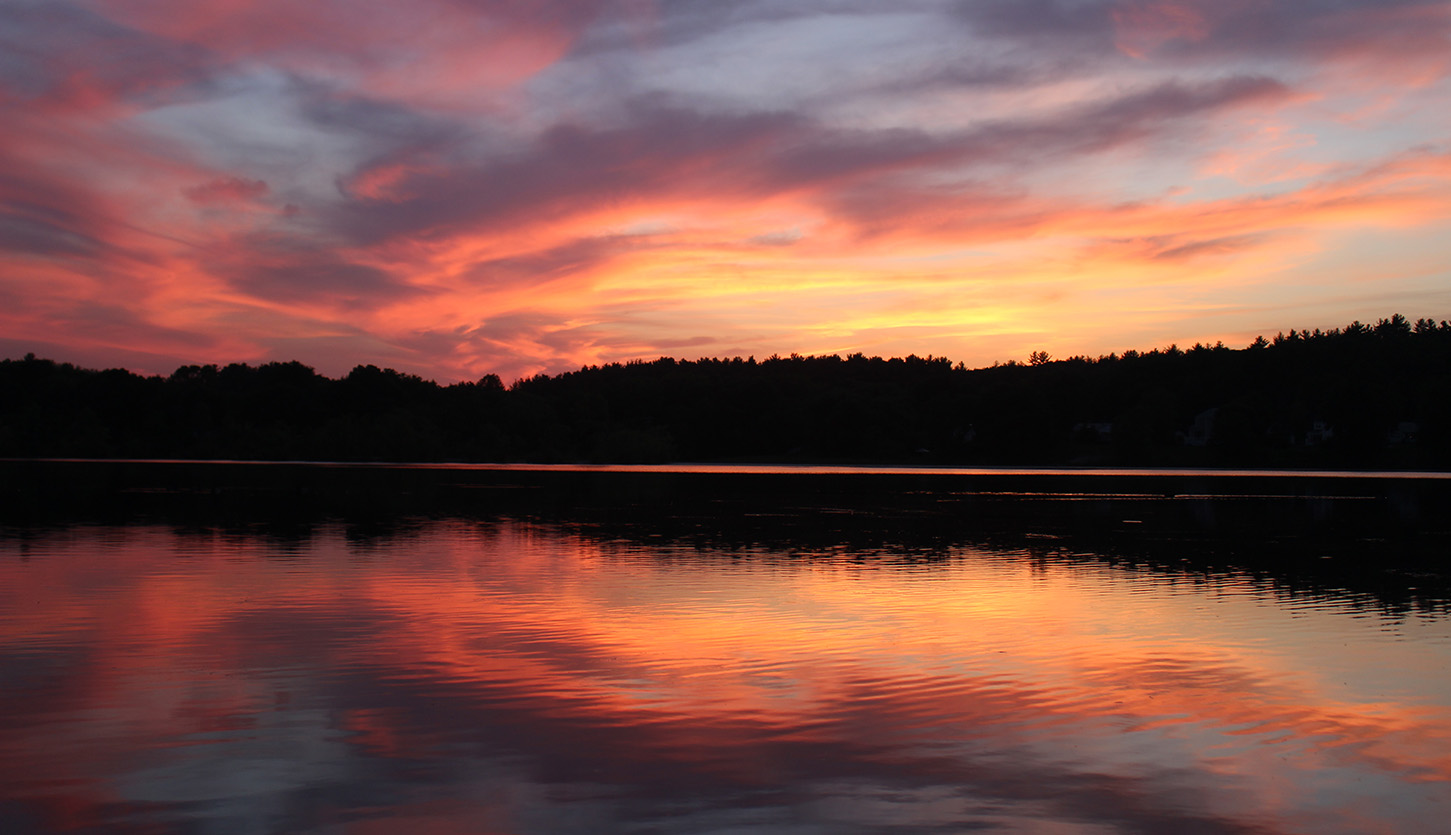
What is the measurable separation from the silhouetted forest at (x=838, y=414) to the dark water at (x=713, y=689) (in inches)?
4357

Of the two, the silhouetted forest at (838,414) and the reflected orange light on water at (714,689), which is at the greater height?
the silhouetted forest at (838,414)

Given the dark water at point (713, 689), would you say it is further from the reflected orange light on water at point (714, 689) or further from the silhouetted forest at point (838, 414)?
the silhouetted forest at point (838, 414)

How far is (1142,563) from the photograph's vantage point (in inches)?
952

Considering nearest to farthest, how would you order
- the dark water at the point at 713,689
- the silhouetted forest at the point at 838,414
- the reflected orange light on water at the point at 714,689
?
the dark water at the point at 713,689, the reflected orange light on water at the point at 714,689, the silhouetted forest at the point at 838,414

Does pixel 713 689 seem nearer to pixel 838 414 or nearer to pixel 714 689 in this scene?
pixel 714 689

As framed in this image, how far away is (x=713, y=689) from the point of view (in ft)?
36.9

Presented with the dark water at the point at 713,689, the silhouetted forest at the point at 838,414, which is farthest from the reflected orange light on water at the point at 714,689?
the silhouetted forest at the point at 838,414

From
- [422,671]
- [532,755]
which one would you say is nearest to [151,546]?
[422,671]

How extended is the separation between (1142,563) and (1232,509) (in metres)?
23.1

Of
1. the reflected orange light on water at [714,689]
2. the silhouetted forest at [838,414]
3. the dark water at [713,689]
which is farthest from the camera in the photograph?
the silhouetted forest at [838,414]

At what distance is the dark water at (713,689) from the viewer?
304 inches

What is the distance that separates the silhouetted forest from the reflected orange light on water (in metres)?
116

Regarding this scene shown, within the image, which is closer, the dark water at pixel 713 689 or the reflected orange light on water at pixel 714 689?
the dark water at pixel 713 689

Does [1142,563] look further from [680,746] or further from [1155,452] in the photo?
[1155,452]
